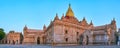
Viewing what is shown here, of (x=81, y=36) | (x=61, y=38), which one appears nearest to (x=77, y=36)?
(x=81, y=36)

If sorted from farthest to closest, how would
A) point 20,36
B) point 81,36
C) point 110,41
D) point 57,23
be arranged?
point 20,36 < point 81,36 < point 57,23 < point 110,41

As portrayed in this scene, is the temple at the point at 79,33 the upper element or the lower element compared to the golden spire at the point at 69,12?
lower

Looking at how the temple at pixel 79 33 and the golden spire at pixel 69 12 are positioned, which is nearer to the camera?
the temple at pixel 79 33

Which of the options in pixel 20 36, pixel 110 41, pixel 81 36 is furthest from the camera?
pixel 20 36

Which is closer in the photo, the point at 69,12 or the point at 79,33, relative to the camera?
the point at 79,33

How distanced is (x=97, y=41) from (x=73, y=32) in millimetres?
6974

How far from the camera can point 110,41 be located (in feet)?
181

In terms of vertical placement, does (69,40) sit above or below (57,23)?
below

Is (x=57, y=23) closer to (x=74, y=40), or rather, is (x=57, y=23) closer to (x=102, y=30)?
(x=74, y=40)

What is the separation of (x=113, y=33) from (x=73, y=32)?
9.68 meters

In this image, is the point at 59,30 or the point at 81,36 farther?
the point at 81,36

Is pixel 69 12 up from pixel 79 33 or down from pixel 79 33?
up

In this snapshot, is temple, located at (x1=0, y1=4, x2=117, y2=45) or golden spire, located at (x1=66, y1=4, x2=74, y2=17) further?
golden spire, located at (x1=66, y1=4, x2=74, y2=17)

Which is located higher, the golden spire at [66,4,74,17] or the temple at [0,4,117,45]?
the golden spire at [66,4,74,17]
